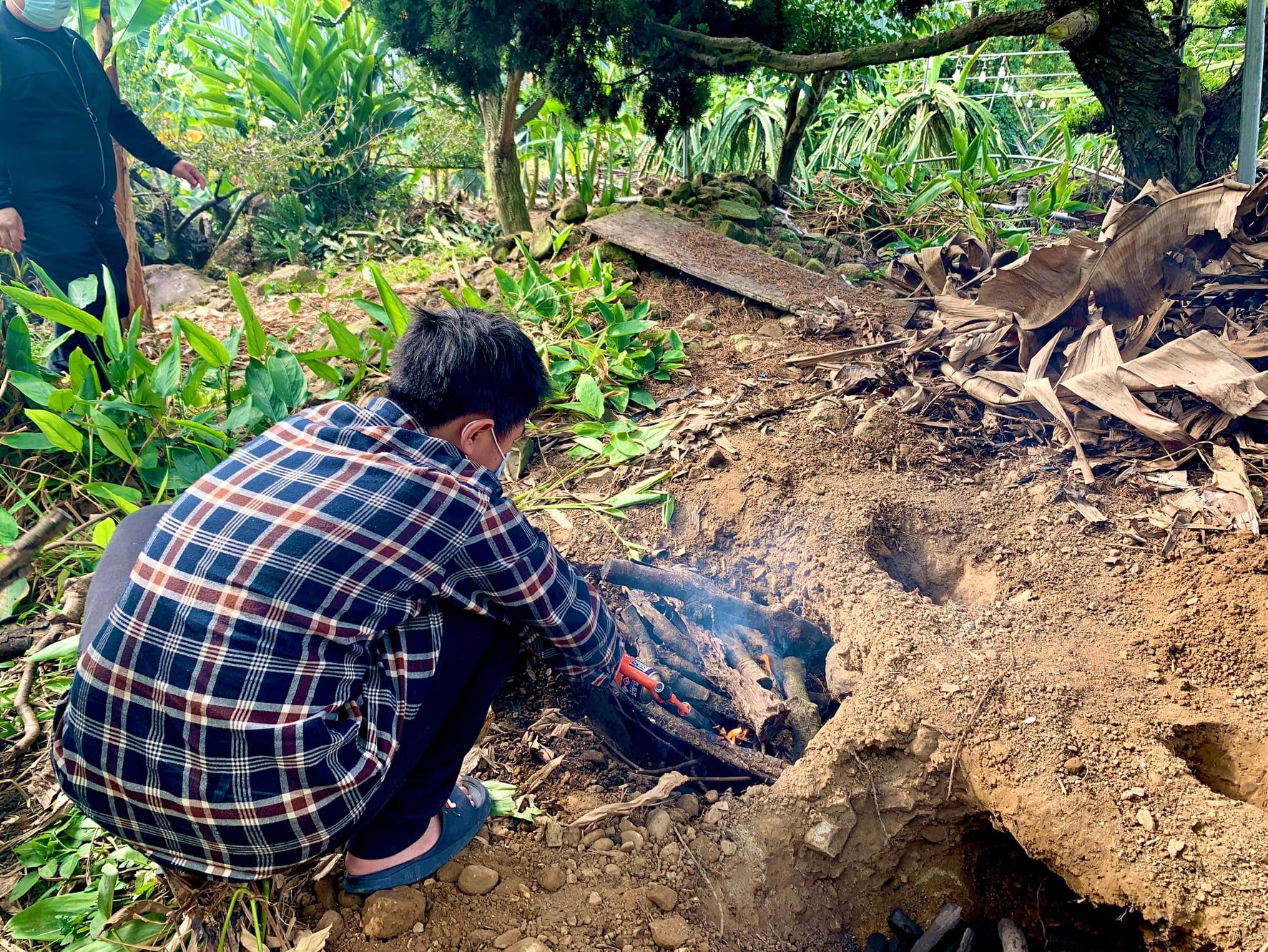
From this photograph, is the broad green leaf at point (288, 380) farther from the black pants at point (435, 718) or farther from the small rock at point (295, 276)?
the small rock at point (295, 276)

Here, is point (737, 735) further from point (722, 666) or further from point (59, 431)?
point (59, 431)

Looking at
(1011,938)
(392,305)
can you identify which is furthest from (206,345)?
(1011,938)

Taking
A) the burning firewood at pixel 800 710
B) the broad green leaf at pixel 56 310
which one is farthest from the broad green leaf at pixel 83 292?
the burning firewood at pixel 800 710

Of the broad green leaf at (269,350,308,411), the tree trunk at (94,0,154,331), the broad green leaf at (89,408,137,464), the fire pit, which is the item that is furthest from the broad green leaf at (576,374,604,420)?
the tree trunk at (94,0,154,331)

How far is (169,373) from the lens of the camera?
2947mm

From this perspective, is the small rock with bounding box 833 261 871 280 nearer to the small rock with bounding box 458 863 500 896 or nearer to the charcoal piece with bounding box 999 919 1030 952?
the charcoal piece with bounding box 999 919 1030 952

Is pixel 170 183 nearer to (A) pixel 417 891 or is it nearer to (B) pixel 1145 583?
(A) pixel 417 891

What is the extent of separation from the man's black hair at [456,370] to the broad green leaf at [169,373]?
1814 mm

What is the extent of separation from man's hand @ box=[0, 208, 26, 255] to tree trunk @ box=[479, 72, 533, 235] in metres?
2.45

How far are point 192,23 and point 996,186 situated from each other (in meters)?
5.88

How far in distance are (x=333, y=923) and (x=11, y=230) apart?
10.6 feet

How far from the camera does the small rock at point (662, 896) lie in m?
1.77

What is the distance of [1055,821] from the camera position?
5.63ft

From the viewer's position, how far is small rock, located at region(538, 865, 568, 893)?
69.4 inches
